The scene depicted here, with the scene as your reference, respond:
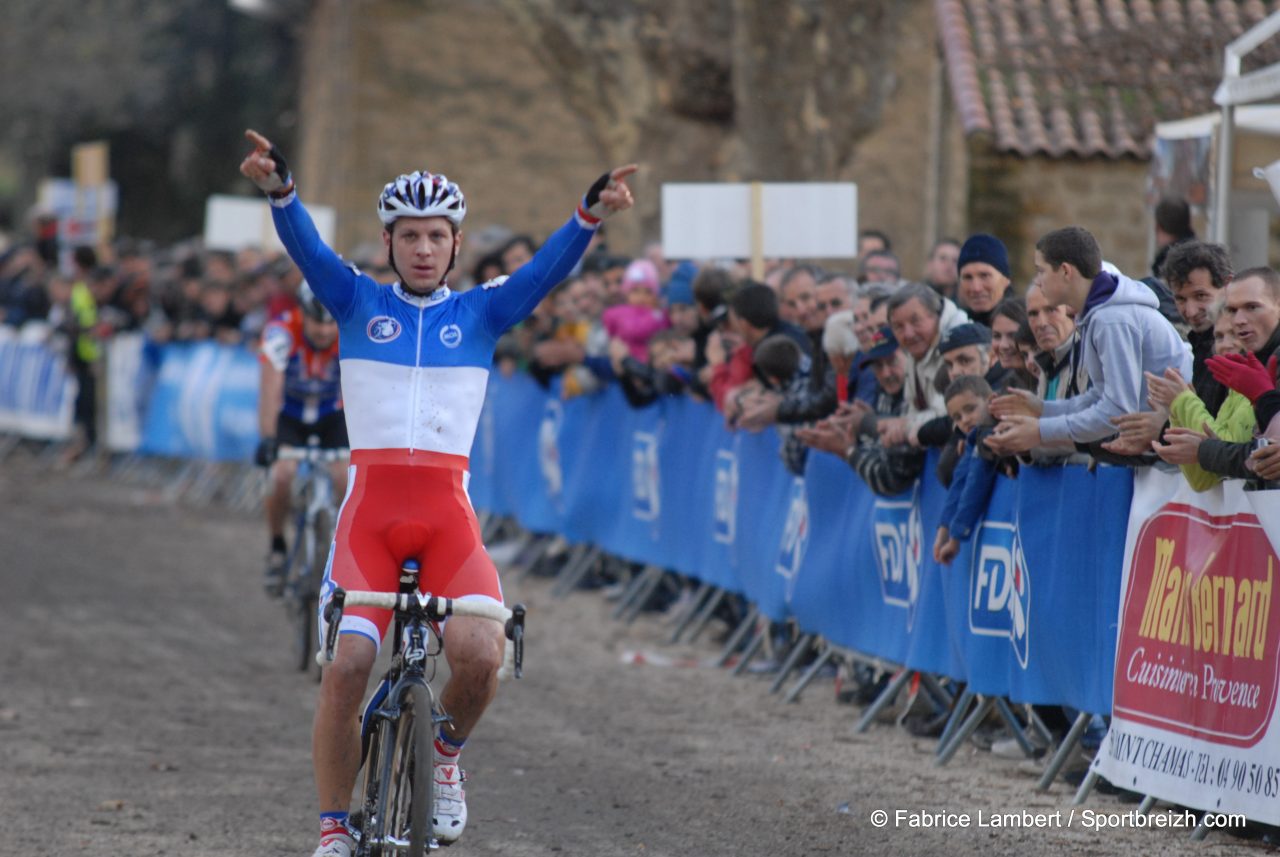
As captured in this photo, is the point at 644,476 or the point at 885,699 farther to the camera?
the point at 644,476

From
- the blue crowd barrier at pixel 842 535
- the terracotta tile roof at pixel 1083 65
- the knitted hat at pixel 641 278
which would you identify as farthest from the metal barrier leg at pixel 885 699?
the terracotta tile roof at pixel 1083 65

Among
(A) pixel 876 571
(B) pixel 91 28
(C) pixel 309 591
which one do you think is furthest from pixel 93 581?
(B) pixel 91 28

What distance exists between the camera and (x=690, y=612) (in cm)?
1364

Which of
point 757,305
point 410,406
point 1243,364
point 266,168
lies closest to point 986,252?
point 757,305

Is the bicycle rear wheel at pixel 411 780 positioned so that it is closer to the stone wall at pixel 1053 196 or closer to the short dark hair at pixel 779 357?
the short dark hair at pixel 779 357

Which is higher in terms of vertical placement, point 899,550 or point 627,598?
point 899,550

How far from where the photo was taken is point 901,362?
1040 cm

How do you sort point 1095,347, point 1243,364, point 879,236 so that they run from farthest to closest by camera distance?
1. point 879,236
2. point 1095,347
3. point 1243,364

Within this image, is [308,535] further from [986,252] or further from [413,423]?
[413,423]

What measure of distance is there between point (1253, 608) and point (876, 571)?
11.3 ft

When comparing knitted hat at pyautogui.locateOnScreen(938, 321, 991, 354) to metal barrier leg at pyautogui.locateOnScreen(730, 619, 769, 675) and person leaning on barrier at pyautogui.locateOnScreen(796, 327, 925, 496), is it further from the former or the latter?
metal barrier leg at pyautogui.locateOnScreen(730, 619, 769, 675)

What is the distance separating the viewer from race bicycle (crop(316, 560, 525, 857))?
6.14 meters

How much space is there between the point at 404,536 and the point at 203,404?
16677 millimetres

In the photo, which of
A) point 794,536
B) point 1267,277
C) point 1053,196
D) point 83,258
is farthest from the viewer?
point 83,258
